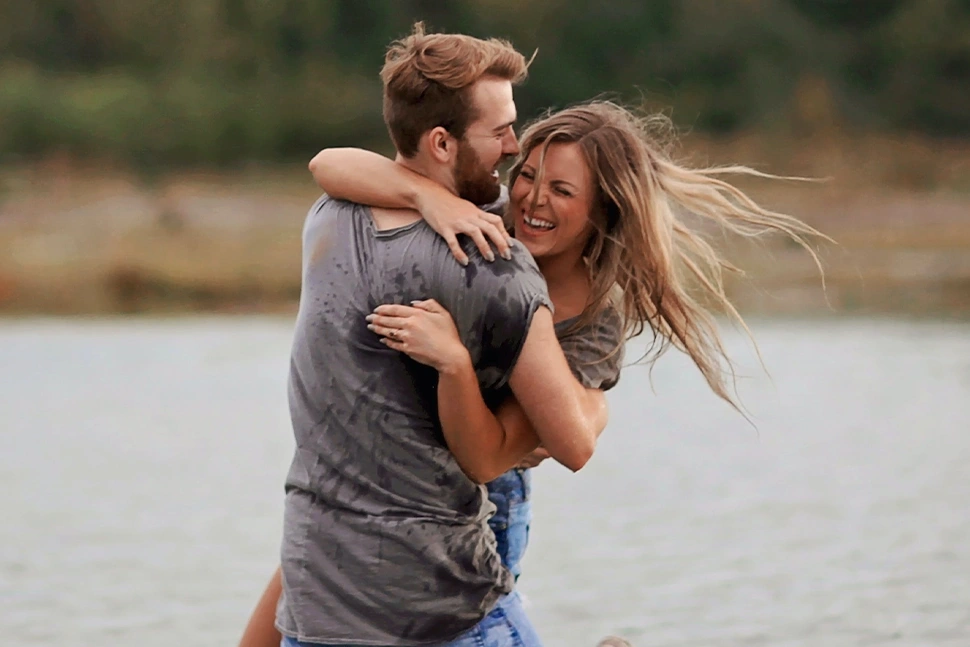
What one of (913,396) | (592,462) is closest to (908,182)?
(913,396)

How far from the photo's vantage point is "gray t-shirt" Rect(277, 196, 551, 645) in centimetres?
287

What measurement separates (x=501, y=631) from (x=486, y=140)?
883mm

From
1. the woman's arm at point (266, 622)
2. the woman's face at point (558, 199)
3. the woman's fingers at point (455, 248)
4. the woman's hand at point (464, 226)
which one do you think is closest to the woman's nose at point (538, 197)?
the woman's face at point (558, 199)

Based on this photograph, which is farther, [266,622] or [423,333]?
[266,622]

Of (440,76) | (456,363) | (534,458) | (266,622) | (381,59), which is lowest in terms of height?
(381,59)

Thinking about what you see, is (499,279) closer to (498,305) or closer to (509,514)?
(498,305)

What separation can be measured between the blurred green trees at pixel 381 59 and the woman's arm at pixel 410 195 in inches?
1267

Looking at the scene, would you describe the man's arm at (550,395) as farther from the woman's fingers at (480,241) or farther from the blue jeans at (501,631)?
the blue jeans at (501,631)

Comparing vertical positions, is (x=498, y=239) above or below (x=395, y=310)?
above

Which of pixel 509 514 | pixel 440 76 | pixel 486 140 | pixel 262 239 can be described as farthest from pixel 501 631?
pixel 262 239

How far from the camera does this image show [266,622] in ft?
12.2

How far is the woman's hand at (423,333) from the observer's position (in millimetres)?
2797

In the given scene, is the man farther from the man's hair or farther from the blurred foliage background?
the blurred foliage background

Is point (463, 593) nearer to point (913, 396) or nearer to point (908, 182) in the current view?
point (913, 396)
